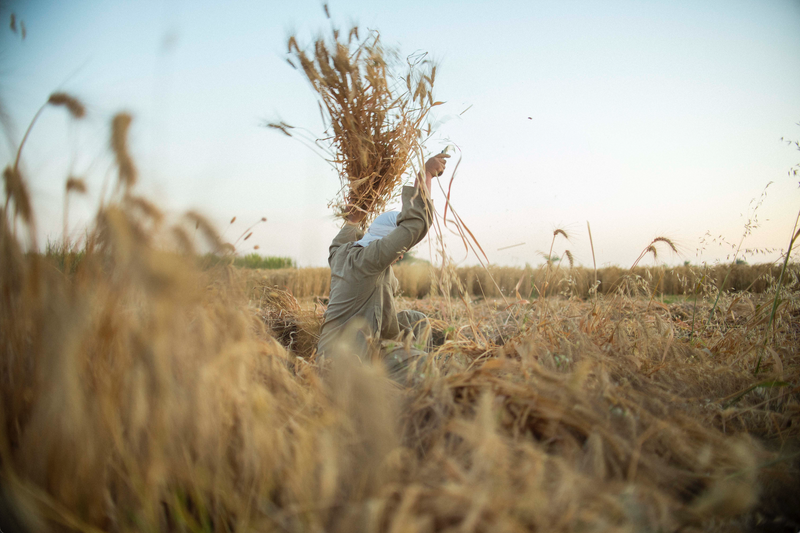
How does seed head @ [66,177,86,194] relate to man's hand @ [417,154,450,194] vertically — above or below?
below

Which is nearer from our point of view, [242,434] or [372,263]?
[242,434]

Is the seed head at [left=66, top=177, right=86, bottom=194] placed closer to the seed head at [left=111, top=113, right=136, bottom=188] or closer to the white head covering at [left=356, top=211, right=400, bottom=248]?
the seed head at [left=111, top=113, right=136, bottom=188]

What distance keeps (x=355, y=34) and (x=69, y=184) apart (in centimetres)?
153

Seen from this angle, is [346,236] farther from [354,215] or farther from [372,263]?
[372,263]

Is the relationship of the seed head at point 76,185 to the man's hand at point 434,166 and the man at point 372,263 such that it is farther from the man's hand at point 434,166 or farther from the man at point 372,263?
the man's hand at point 434,166

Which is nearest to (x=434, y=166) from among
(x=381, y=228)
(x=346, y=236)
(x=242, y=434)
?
(x=381, y=228)

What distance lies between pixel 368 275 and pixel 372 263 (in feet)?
0.36

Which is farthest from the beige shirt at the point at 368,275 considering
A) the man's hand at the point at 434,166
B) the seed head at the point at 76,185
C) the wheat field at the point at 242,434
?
the seed head at the point at 76,185

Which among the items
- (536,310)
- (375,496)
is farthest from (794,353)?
(375,496)

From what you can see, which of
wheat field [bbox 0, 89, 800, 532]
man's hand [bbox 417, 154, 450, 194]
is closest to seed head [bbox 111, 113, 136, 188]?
wheat field [bbox 0, 89, 800, 532]

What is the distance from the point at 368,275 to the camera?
7.07 feet

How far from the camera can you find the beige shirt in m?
1.94

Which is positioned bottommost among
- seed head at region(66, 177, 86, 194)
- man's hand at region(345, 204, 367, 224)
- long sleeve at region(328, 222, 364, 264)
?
seed head at region(66, 177, 86, 194)

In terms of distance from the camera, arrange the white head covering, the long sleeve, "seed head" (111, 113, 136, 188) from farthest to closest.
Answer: the long sleeve < the white head covering < "seed head" (111, 113, 136, 188)
